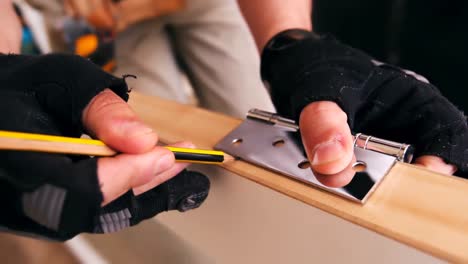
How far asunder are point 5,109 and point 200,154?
13 centimetres

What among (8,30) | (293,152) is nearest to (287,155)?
(293,152)

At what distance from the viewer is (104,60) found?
44.6 inches

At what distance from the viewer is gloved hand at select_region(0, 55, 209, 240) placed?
23 cm

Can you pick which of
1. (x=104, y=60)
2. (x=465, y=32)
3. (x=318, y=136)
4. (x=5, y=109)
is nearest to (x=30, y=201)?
(x=5, y=109)

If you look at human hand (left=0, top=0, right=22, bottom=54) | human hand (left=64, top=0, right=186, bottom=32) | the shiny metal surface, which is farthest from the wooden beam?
human hand (left=64, top=0, right=186, bottom=32)

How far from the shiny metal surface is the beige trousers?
33 cm

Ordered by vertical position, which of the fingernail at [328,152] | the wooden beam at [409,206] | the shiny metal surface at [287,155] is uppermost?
the fingernail at [328,152]

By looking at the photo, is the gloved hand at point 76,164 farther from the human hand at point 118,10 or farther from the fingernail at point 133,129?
the human hand at point 118,10

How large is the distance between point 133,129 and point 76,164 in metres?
0.04

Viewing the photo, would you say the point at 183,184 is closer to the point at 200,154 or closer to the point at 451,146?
the point at 200,154

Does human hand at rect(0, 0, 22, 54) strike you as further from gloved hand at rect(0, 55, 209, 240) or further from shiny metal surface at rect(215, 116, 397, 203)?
shiny metal surface at rect(215, 116, 397, 203)

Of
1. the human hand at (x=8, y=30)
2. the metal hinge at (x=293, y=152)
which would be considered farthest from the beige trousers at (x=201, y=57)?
the metal hinge at (x=293, y=152)

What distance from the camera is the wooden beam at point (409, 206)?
0.23 metres

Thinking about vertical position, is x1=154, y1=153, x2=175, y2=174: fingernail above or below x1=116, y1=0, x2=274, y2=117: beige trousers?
above
